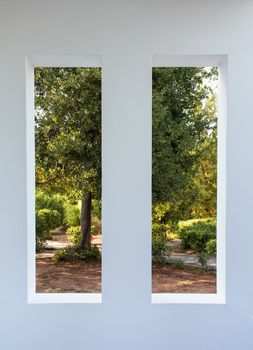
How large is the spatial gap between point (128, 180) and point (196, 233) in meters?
3.36

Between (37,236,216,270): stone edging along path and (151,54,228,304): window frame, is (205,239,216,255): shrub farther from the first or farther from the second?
(151,54,228,304): window frame

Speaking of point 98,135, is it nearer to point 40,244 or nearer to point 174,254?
point 40,244

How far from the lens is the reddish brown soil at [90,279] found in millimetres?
4293

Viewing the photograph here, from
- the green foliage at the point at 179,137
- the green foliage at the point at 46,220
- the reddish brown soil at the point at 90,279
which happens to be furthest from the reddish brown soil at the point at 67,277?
the green foliage at the point at 179,137

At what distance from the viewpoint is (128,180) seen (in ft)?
6.56

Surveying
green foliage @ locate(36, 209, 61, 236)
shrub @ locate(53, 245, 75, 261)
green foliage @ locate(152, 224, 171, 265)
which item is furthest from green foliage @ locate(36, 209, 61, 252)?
green foliage @ locate(152, 224, 171, 265)

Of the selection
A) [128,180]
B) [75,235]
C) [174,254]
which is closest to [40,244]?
[75,235]
